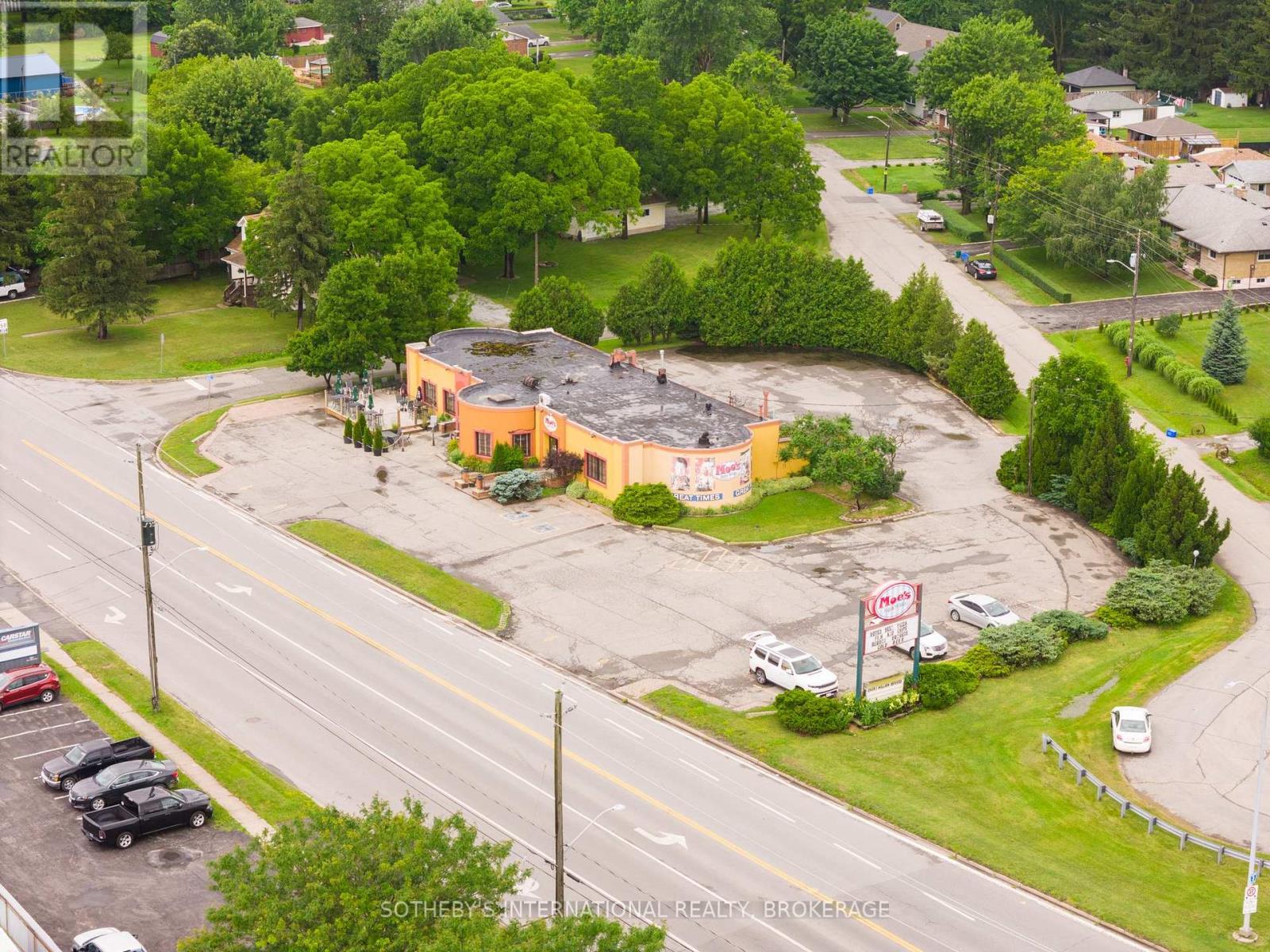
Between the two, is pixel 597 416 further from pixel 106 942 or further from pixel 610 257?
pixel 106 942

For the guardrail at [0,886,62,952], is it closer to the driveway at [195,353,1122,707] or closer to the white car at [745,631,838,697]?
the driveway at [195,353,1122,707]

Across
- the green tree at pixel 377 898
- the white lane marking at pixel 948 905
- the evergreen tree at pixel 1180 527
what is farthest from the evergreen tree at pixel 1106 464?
the green tree at pixel 377 898

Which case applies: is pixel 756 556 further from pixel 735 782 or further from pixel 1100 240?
pixel 1100 240

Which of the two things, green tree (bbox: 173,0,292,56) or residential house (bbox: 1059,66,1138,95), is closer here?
green tree (bbox: 173,0,292,56)

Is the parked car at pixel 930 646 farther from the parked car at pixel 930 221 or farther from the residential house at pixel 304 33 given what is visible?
the residential house at pixel 304 33

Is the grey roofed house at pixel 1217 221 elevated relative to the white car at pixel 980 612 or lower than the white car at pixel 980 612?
elevated

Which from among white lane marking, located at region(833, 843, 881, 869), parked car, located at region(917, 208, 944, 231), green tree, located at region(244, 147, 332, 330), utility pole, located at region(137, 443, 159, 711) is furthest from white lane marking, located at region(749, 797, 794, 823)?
parked car, located at region(917, 208, 944, 231)

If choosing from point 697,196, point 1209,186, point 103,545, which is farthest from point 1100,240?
point 103,545
